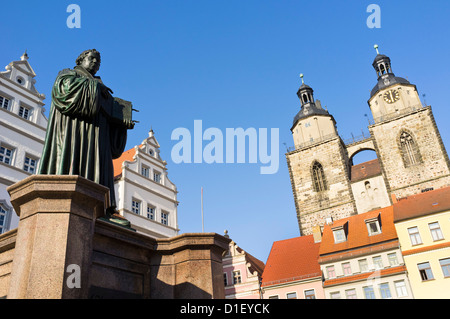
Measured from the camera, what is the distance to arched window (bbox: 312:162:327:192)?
49.3 m

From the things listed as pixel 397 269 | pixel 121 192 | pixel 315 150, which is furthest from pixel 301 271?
pixel 315 150

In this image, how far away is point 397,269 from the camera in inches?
1000

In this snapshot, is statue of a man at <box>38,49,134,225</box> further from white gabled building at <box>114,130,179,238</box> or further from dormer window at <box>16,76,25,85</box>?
dormer window at <box>16,76,25,85</box>

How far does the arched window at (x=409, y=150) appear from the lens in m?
44.9

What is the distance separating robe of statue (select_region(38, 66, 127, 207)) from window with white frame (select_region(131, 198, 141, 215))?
1735cm

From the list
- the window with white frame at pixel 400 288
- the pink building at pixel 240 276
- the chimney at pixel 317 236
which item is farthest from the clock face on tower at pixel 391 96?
the pink building at pixel 240 276

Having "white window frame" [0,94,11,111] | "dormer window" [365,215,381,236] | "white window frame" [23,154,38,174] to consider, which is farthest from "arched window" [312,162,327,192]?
"white window frame" [0,94,11,111]

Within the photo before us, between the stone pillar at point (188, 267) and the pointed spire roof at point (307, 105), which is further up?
the pointed spire roof at point (307, 105)

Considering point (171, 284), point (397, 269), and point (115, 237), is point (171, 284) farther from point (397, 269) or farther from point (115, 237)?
point (397, 269)

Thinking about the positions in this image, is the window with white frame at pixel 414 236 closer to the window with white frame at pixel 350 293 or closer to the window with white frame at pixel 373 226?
the window with white frame at pixel 373 226

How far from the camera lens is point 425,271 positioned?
24.9 m

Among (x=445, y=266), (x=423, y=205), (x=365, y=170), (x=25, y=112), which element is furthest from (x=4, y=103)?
(x=365, y=170)

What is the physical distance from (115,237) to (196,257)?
1.05 m

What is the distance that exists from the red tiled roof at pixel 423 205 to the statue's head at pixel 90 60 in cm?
2534
